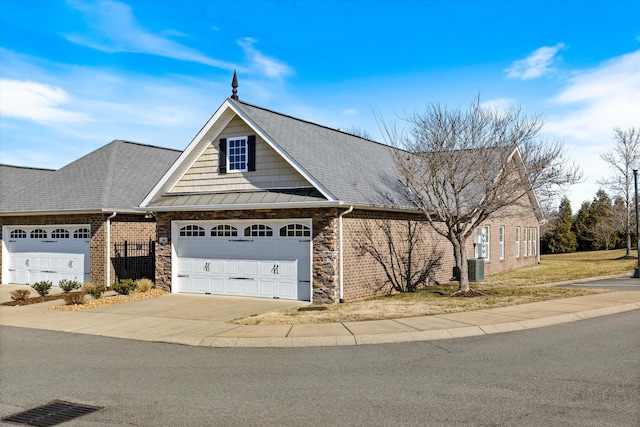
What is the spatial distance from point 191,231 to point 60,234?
7.03 metres

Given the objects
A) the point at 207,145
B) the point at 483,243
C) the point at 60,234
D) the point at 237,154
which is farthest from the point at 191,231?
the point at 483,243

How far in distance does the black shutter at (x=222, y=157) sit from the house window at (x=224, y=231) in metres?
1.87

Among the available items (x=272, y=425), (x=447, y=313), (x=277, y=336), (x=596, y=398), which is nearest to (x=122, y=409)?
(x=272, y=425)

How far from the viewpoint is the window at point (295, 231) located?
1748cm

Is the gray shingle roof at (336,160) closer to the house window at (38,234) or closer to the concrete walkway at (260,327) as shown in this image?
the concrete walkway at (260,327)

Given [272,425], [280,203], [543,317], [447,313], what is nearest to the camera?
[272,425]

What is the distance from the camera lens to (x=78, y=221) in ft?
74.4

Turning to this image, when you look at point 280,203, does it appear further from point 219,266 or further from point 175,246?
point 175,246

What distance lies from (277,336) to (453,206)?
1068 centimetres

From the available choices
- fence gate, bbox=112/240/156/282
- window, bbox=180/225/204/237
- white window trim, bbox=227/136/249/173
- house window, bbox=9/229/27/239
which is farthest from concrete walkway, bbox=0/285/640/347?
house window, bbox=9/229/27/239

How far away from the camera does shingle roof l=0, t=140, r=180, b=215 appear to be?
22.6 metres

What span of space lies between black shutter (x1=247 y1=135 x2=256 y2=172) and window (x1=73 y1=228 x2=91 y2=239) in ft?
26.5

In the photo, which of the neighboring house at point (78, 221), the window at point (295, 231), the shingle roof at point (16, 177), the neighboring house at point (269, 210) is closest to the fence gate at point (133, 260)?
the neighboring house at point (78, 221)

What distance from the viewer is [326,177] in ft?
57.5
